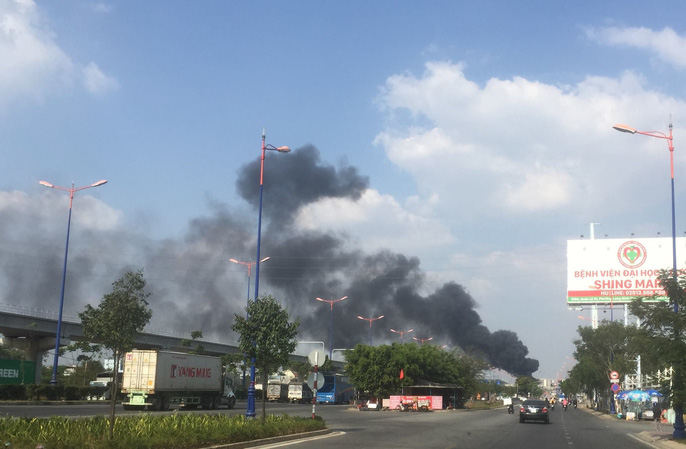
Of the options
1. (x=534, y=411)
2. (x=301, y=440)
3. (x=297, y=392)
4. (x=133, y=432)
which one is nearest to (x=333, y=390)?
(x=297, y=392)

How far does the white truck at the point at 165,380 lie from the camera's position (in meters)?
46.2

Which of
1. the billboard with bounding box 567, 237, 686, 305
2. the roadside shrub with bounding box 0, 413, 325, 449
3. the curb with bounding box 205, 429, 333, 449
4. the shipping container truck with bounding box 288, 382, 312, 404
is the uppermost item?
the billboard with bounding box 567, 237, 686, 305

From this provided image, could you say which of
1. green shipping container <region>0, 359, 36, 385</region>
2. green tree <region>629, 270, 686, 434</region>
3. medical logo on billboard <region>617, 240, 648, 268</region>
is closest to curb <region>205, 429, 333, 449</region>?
green tree <region>629, 270, 686, 434</region>

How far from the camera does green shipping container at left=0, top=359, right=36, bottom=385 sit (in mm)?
60400

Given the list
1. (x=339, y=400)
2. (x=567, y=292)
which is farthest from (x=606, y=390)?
(x=339, y=400)

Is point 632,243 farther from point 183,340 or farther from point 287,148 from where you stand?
point 183,340

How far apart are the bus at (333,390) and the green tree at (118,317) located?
6846cm

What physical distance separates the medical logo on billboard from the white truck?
144ft

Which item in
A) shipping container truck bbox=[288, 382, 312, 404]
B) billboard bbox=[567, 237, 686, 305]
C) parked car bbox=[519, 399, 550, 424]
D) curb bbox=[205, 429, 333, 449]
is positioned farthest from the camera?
shipping container truck bbox=[288, 382, 312, 404]

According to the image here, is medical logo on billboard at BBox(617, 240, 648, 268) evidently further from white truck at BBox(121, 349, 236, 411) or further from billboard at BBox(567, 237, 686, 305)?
white truck at BBox(121, 349, 236, 411)

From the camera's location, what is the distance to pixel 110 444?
15.4m

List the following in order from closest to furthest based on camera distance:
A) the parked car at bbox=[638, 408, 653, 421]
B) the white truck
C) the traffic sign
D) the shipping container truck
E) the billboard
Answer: the traffic sign → the white truck → the parked car at bbox=[638, 408, 653, 421] → the billboard → the shipping container truck

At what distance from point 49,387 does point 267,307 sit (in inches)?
1209

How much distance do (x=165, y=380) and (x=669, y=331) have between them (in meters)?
31.9
